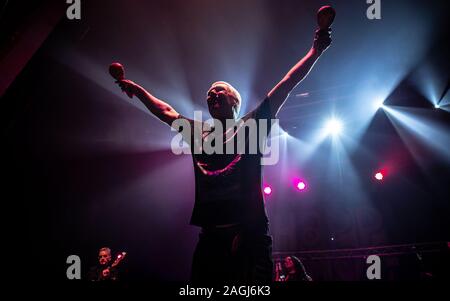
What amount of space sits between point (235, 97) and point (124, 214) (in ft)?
25.4

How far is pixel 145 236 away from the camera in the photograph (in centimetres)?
940

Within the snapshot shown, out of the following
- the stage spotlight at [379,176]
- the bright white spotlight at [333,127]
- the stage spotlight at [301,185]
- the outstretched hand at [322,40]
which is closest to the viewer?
the outstretched hand at [322,40]

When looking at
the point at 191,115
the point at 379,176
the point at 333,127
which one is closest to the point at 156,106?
the point at 191,115

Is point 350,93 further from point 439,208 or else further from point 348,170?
point 439,208

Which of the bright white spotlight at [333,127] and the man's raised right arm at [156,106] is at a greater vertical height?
the bright white spotlight at [333,127]

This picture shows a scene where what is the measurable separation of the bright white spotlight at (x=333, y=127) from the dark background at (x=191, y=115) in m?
0.45

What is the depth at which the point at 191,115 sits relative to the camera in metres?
9.14

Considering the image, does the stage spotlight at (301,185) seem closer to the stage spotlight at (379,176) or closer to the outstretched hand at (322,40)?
the stage spotlight at (379,176)

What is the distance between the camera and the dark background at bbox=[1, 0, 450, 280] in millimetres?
5879

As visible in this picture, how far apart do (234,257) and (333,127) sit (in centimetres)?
1010

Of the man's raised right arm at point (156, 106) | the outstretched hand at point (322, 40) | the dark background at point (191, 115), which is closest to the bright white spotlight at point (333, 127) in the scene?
the dark background at point (191, 115)

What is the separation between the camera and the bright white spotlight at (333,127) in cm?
1056
